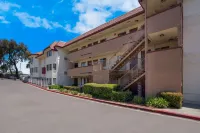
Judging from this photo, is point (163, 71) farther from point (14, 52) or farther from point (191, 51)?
point (14, 52)

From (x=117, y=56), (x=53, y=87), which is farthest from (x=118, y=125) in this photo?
(x=53, y=87)

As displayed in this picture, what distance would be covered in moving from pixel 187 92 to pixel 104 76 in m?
8.92

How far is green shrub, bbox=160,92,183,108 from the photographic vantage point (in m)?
10.3

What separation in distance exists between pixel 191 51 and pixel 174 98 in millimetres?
3731

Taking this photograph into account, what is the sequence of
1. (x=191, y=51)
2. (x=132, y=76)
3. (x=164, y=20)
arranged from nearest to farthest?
(x=191, y=51) < (x=164, y=20) < (x=132, y=76)

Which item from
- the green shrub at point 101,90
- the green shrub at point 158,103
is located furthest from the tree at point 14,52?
the green shrub at point 158,103

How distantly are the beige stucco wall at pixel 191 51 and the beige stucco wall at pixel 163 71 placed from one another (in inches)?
29.7

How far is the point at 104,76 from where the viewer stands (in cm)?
1853

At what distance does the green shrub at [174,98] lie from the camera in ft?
33.9

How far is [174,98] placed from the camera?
10531mm

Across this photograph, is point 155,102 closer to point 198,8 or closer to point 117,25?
point 198,8

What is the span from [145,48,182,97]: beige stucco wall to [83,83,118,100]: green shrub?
355 cm

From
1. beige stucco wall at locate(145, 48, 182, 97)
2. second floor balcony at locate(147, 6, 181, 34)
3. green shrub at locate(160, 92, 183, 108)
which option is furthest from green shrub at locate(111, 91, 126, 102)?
second floor balcony at locate(147, 6, 181, 34)

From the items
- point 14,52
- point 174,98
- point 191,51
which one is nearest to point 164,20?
point 191,51
